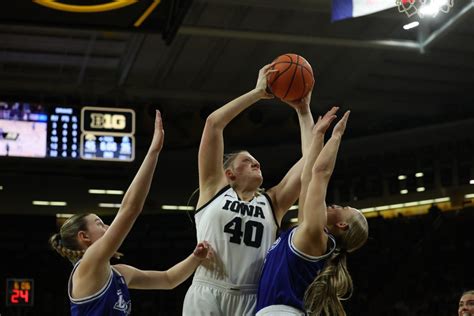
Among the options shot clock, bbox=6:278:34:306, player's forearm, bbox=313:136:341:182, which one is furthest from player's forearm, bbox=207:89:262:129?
shot clock, bbox=6:278:34:306

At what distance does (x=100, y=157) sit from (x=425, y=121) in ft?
29.4

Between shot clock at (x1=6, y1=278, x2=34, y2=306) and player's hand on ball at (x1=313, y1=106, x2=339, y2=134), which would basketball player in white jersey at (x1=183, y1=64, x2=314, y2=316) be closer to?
player's hand on ball at (x1=313, y1=106, x2=339, y2=134)

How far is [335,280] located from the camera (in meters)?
4.62

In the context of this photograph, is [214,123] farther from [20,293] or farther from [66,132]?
[20,293]

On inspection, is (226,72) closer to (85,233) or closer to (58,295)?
(58,295)

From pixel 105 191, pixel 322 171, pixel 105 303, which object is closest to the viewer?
pixel 105 303

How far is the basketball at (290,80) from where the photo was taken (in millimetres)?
5117

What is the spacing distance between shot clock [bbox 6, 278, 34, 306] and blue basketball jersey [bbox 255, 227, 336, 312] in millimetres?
12039

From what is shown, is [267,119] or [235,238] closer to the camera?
[235,238]

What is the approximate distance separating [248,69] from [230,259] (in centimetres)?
1106

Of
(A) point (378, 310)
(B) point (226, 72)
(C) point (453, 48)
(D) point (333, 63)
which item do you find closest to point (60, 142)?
(B) point (226, 72)

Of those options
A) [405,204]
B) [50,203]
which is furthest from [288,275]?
[50,203]

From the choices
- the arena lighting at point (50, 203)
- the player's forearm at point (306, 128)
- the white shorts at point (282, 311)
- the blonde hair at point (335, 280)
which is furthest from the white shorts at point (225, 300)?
the arena lighting at point (50, 203)

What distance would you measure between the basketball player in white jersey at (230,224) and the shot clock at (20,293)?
459 inches
